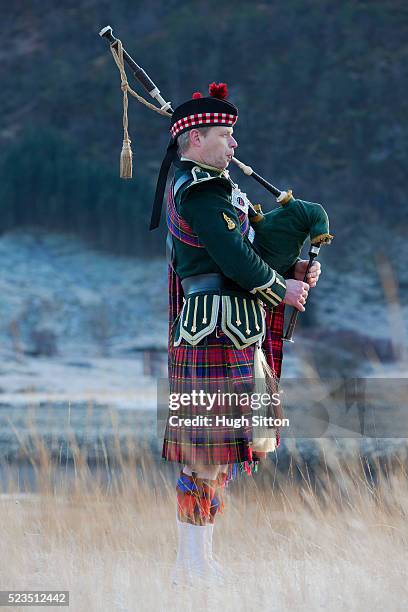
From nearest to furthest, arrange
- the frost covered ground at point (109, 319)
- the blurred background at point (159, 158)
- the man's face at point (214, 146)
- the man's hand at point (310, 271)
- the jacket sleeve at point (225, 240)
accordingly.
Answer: the jacket sleeve at point (225, 240), the man's face at point (214, 146), the man's hand at point (310, 271), the frost covered ground at point (109, 319), the blurred background at point (159, 158)

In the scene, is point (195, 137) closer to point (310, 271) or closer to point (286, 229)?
point (286, 229)

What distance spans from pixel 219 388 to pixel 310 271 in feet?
1.25

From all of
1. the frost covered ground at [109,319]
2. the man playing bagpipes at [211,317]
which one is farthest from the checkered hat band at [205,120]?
the frost covered ground at [109,319]

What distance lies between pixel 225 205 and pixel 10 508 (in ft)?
4.20

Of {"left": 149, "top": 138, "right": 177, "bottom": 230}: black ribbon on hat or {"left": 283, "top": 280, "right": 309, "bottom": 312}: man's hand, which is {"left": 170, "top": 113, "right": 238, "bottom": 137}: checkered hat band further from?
{"left": 283, "top": 280, "right": 309, "bottom": 312}: man's hand

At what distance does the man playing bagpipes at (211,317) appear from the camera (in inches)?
111

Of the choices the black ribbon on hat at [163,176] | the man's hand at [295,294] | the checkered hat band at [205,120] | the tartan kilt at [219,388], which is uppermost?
the checkered hat band at [205,120]

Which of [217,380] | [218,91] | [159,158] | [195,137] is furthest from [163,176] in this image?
[159,158]

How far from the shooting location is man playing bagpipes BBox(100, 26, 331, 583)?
2814mm

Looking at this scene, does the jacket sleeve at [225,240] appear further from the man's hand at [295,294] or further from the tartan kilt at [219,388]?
the tartan kilt at [219,388]

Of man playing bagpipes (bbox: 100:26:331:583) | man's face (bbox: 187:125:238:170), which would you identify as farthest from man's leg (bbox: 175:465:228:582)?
man's face (bbox: 187:125:238:170)

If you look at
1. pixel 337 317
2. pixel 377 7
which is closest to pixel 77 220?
pixel 337 317

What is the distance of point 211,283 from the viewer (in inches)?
112

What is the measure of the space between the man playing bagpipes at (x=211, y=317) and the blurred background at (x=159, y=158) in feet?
19.6
